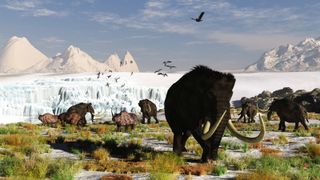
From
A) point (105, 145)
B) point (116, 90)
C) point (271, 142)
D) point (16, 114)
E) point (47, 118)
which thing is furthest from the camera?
point (116, 90)

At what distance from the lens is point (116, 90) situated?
68000 mm

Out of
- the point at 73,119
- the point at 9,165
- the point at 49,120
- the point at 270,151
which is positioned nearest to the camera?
the point at 9,165

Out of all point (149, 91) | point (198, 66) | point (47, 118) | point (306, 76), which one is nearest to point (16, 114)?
point (149, 91)

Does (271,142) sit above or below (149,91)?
below

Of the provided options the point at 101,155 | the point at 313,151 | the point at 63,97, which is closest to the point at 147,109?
the point at 313,151

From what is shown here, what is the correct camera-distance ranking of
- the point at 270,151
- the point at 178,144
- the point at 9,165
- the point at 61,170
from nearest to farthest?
the point at 61,170
the point at 9,165
the point at 178,144
the point at 270,151

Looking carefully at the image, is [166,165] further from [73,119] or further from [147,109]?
[147,109]

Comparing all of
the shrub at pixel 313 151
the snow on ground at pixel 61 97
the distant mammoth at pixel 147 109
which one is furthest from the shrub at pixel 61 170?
the snow on ground at pixel 61 97

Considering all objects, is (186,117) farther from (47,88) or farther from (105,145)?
(47,88)

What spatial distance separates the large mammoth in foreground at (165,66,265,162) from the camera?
10.3 meters

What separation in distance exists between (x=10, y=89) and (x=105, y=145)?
50003 millimetres

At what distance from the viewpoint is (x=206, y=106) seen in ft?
34.4

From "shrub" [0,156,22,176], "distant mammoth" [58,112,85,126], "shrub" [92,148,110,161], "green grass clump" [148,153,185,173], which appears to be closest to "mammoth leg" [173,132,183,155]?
"green grass clump" [148,153,185,173]

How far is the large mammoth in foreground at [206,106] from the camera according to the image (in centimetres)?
1031
